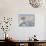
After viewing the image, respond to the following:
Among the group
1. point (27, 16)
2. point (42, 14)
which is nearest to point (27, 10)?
point (27, 16)

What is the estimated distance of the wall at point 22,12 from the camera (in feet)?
14.5

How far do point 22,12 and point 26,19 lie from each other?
12.0 inches

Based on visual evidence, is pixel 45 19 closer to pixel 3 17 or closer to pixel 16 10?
pixel 16 10

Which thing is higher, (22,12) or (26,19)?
(22,12)

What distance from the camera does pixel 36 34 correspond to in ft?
14.4

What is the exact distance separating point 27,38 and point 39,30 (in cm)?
53

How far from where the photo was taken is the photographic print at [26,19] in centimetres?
446

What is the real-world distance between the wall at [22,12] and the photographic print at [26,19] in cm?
11

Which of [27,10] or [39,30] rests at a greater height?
[27,10]

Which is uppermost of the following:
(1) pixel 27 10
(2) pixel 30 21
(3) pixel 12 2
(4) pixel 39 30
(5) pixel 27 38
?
(3) pixel 12 2

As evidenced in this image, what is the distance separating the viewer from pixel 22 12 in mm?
4496

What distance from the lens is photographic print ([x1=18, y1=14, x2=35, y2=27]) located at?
14.6 ft

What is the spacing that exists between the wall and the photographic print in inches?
4.4

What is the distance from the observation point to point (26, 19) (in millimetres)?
4477
